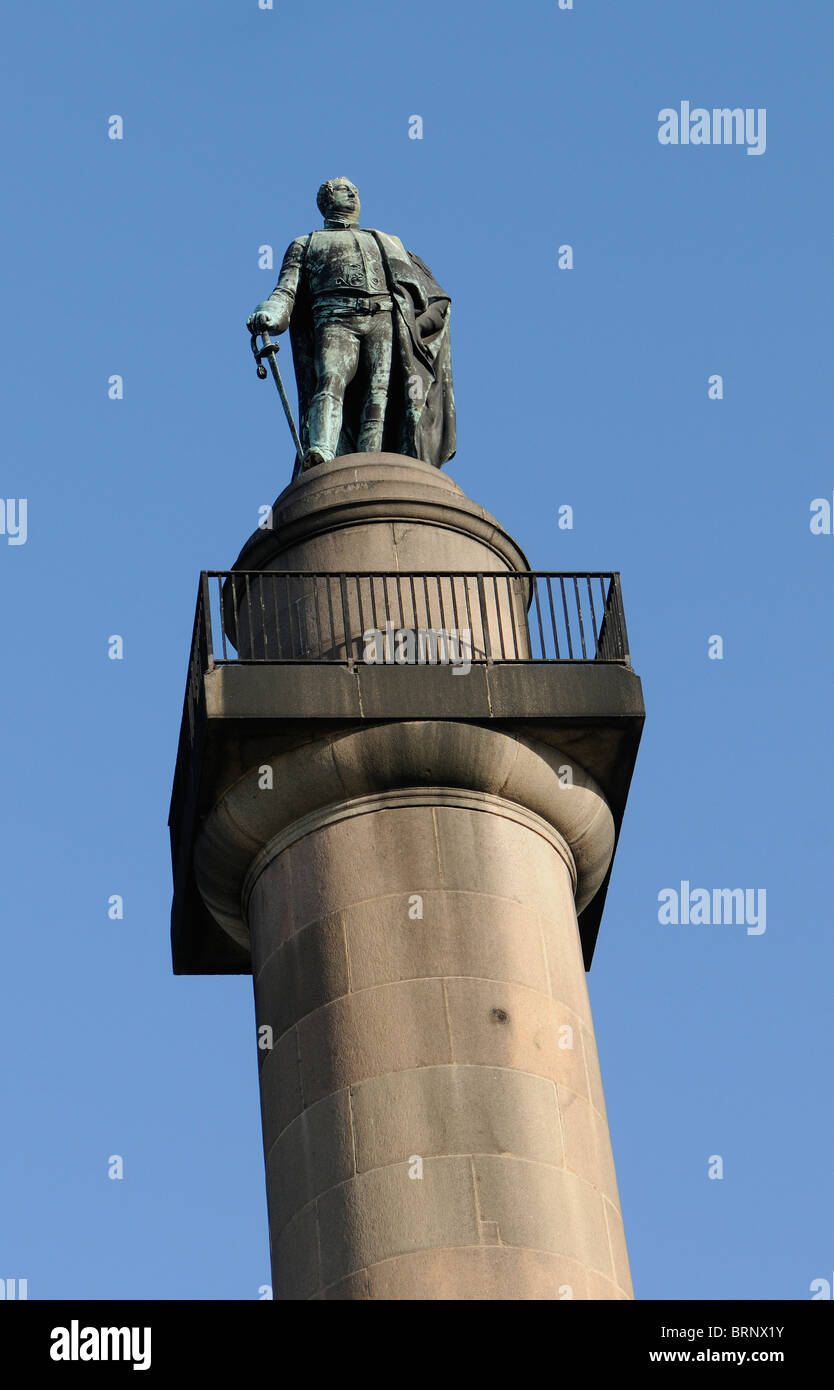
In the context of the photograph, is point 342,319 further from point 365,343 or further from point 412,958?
point 412,958

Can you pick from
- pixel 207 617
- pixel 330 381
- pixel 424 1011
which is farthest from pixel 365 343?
pixel 424 1011

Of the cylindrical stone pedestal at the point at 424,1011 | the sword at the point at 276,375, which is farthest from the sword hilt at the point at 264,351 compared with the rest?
the cylindrical stone pedestal at the point at 424,1011

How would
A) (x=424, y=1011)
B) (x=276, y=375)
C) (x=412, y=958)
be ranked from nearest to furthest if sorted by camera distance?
1. (x=424, y=1011)
2. (x=412, y=958)
3. (x=276, y=375)

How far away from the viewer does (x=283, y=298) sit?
126ft

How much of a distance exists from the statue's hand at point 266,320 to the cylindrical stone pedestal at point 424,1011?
7.96 meters

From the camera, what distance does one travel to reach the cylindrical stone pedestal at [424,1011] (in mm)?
28703

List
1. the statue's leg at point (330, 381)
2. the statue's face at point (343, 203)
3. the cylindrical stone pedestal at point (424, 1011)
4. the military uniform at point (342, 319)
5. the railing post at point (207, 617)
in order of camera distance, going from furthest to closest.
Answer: the statue's face at point (343, 203), the military uniform at point (342, 319), the statue's leg at point (330, 381), the railing post at point (207, 617), the cylindrical stone pedestal at point (424, 1011)

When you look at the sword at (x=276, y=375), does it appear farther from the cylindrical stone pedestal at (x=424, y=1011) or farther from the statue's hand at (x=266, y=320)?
the cylindrical stone pedestal at (x=424, y=1011)

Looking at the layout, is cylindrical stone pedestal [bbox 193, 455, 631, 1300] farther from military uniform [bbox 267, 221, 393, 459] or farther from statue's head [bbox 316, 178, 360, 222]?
statue's head [bbox 316, 178, 360, 222]

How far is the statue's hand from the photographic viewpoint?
3769 centimetres

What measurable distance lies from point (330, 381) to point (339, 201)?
11.9 ft

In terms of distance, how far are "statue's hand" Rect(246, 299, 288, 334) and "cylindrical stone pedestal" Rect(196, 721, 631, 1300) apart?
26.1ft

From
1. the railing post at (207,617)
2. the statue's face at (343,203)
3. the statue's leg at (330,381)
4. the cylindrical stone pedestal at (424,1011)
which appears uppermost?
the statue's face at (343,203)
